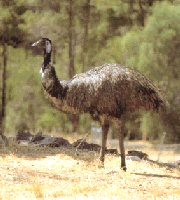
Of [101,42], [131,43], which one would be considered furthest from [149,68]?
[101,42]

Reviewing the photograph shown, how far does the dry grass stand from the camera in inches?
215

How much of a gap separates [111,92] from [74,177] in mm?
1653

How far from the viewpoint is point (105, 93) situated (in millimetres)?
7012

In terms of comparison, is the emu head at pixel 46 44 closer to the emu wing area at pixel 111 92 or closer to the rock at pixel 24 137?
the emu wing area at pixel 111 92

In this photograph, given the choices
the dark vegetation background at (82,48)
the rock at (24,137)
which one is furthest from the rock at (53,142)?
the dark vegetation background at (82,48)

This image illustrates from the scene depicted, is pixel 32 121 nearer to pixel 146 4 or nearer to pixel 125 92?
pixel 146 4

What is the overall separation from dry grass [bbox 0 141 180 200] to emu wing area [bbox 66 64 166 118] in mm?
1163

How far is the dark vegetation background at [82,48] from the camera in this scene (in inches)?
727

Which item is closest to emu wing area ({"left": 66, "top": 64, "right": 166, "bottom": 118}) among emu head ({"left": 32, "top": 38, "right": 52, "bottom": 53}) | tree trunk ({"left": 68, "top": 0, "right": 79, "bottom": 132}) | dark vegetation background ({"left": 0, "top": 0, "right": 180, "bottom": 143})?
emu head ({"left": 32, "top": 38, "right": 52, "bottom": 53})

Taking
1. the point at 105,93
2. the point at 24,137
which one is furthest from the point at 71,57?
the point at 105,93

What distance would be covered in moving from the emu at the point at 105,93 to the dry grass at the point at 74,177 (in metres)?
0.68

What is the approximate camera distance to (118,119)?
7219 millimetres

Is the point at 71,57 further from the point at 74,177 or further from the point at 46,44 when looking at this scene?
the point at 74,177

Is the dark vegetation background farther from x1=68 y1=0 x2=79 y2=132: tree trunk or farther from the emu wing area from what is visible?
the emu wing area
